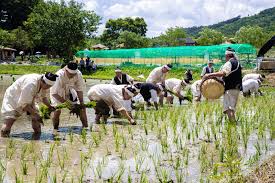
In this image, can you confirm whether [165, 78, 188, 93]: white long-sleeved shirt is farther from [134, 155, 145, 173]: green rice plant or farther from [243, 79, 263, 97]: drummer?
[134, 155, 145, 173]: green rice plant

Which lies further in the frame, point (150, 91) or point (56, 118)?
point (150, 91)

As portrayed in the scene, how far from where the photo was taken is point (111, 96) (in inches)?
329

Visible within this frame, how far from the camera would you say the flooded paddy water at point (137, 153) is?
4.72 meters

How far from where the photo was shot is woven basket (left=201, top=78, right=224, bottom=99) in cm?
857

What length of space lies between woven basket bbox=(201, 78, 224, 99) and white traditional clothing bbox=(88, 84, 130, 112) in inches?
65.8

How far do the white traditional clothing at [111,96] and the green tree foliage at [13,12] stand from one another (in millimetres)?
50870

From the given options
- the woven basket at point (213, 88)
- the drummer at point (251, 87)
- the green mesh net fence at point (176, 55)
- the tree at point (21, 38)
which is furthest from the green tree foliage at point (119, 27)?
the woven basket at point (213, 88)

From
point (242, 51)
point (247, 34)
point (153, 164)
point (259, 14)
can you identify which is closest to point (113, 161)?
point (153, 164)

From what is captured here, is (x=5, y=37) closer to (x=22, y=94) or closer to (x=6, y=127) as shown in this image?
(x=6, y=127)

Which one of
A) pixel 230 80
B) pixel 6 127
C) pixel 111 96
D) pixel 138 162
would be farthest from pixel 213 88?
pixel 6 127

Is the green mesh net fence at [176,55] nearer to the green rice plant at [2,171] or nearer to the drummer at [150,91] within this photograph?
the drummer at [150,91]

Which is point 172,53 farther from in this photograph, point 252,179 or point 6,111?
point 252,179

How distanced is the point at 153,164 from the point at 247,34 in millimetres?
62651

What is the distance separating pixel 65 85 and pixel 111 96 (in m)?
0.96
